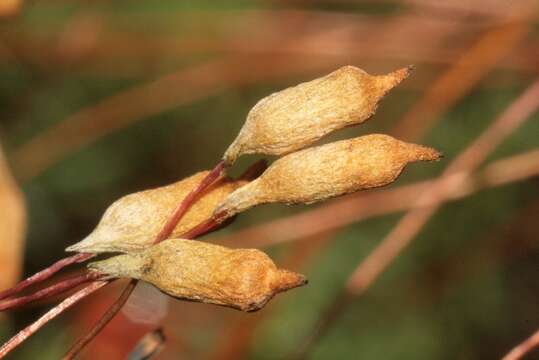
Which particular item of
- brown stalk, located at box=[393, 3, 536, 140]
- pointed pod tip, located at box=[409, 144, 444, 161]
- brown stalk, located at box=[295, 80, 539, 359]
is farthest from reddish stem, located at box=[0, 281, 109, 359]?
brown stalk, located at box=[393, 3, 536, 140]

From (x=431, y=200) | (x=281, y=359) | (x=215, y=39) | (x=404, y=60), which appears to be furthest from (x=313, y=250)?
(x=215, y=39)

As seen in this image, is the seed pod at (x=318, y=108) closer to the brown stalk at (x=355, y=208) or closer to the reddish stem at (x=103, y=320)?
the reddish stem at (x=103, y=320)

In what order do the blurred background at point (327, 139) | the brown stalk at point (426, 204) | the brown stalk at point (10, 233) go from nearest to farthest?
the brown stalk at point (10, 233), the brown stalk at point (426, 204), the blurred background at point (327, 139)

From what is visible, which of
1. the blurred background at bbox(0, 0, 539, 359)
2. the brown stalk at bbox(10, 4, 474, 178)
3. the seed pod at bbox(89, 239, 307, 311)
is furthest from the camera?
the brown stalk at bbox(10, 4, 474, 178)

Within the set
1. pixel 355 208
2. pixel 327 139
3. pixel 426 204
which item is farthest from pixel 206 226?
pixel 327 139

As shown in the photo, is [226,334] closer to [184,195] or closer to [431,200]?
[431,200]

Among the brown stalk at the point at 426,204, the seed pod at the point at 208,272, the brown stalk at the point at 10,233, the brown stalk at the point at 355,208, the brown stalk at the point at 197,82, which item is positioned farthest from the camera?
the brown stalk at the point at 197,82

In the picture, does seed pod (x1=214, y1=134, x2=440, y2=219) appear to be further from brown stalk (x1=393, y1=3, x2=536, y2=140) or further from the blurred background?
brown stalk (x1=393, y1=3, x2=536, y2=140)

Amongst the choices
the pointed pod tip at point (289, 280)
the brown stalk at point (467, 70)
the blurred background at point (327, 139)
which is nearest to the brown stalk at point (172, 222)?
the pointed pod tip at point (289, 280)

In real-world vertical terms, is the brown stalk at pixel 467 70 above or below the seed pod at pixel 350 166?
below
